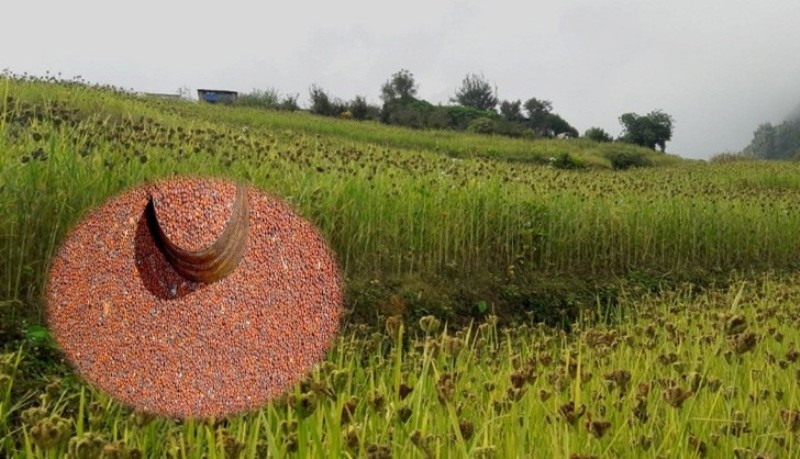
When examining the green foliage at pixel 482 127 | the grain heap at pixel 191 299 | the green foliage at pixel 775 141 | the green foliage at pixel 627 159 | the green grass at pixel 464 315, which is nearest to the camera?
the green grass at pixel 464 315

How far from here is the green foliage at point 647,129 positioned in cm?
4006

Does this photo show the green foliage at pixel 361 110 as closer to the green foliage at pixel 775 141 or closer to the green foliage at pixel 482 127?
the green foliage at pixel 482 127

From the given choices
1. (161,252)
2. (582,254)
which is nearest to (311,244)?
(161,252)

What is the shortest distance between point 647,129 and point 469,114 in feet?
34.2

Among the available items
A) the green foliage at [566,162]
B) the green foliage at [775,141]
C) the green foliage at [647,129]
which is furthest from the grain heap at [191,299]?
the green foliage at [775,141]

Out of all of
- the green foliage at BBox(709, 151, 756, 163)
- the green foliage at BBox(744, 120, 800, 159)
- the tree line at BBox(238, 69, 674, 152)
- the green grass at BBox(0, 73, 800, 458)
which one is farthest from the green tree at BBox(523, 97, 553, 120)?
the green foliage at BBox(744, 120, 800, 159)

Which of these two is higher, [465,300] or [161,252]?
[161,252]

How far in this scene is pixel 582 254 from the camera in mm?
6848

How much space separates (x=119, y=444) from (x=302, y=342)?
2.47 meters

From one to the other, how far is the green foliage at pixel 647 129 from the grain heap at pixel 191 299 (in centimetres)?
3744

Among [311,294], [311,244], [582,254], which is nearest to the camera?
[311,294]

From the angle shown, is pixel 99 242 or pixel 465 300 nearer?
pixel 99 242

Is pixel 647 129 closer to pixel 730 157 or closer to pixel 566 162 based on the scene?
pixel 730 157

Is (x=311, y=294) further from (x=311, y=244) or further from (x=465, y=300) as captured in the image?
(x=465, y=300)
